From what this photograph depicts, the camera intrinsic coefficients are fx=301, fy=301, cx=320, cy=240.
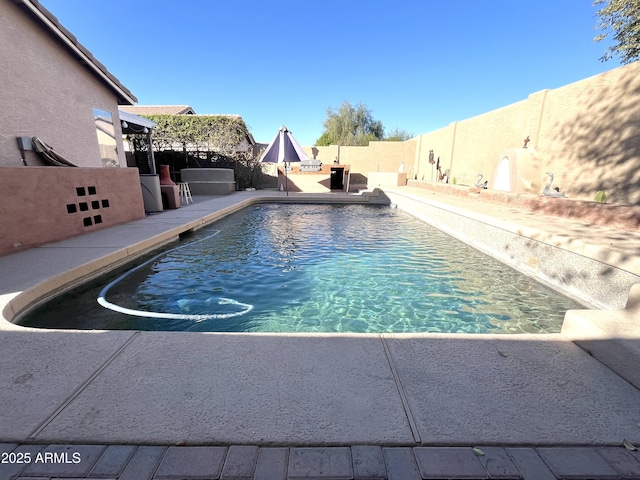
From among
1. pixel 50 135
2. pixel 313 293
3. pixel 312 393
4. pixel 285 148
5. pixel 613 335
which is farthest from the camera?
pixel 285 148

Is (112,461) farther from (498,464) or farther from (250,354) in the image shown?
(498,464)

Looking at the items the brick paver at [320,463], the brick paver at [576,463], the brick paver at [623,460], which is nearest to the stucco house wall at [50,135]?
the brick paver at [320,463]

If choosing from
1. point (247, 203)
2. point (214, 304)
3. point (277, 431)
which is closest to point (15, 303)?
point (214, 304)

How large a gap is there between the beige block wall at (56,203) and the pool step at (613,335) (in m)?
7.10

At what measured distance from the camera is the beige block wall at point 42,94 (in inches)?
246

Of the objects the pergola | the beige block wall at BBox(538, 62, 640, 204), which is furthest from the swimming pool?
the pergola

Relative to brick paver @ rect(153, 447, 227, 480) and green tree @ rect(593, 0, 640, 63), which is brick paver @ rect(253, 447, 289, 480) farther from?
green tree @ rect(593, 0, 640, 63)

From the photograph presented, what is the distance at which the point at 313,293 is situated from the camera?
14.3 feet

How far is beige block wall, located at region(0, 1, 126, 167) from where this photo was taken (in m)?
6.25

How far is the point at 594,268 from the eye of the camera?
3922mm

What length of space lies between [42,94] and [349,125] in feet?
108

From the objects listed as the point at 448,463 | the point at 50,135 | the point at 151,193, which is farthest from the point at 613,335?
the point at 50,135

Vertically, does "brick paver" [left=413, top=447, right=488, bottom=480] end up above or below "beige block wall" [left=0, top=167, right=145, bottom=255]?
below

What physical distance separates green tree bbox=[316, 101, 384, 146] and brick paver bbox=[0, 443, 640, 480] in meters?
36.3
